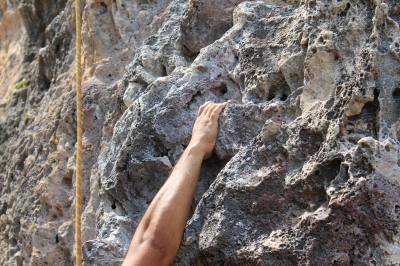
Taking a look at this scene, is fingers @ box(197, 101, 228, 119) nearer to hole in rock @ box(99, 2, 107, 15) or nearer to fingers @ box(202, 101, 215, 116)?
fingers @ box(202, 101, 215, 116)

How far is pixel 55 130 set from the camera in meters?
4.79

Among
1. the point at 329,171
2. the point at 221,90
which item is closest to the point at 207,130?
the point at 221,90

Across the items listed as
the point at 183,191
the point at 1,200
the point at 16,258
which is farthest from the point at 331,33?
the point at 1,200

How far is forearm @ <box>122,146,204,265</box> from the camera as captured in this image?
281cm

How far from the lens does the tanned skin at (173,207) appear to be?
2803mm

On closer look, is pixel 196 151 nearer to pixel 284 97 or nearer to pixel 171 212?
pixel 171 212

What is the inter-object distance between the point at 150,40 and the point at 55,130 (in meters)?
1.31

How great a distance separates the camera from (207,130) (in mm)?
3059

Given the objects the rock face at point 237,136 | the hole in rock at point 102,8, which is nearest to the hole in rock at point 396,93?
the rock face at point 237,136

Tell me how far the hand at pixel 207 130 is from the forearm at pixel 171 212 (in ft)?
0.12

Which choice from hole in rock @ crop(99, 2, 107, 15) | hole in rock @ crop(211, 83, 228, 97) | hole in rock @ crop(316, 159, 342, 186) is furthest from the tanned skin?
hole in rock @ crop(99, 2, 107, 15)

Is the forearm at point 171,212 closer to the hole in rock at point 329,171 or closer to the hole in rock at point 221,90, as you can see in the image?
the hole in rock at point 221,90

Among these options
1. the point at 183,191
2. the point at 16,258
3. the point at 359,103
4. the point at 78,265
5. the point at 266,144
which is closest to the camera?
the point at 359,103

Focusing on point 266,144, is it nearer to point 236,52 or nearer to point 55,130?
point 236,52
